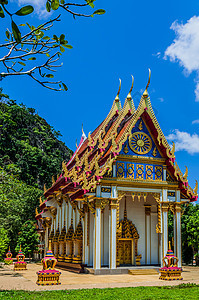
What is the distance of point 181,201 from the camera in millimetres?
18859

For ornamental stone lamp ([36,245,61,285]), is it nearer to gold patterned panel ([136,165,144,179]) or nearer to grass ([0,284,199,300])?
grass ([0,284,199,300])

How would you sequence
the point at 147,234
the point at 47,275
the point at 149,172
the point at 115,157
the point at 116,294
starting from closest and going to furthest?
the point at 116,294 → the point at 47,275 → the point at 115,157 → the point at 149,172 → the point at 147,234

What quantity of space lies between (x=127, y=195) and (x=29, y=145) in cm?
3572

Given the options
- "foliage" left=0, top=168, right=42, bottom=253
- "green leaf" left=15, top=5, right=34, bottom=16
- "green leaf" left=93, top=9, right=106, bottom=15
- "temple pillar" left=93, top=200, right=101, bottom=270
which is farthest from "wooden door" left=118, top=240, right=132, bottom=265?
"green leaf" left=15, top=5, right=34, bottom=16

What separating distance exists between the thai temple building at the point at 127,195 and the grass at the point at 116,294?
548 centimetres

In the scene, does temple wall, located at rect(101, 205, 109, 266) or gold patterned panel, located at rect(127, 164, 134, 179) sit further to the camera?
temple wall, located at rect(101, 205, 109, 266)

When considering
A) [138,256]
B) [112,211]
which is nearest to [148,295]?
[112,211]

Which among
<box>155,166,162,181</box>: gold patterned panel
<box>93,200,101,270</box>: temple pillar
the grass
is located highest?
<box>155,166,162,181</box>: gold patterned panel

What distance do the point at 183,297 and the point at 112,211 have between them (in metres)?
7.47

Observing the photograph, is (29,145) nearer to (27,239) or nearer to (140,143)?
(27,239)

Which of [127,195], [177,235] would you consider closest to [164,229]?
[177,235]

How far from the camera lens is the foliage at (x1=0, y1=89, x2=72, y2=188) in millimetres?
49725

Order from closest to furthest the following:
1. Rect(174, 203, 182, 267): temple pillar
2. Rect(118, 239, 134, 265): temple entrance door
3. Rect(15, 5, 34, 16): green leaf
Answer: Rect(15, 5, 34, 16): green leaf, Rect(174, 203, 182, 267): temple pillar, Rect(118, 239, 134, 265): temple entrance door

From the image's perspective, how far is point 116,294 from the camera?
33.7 ft
